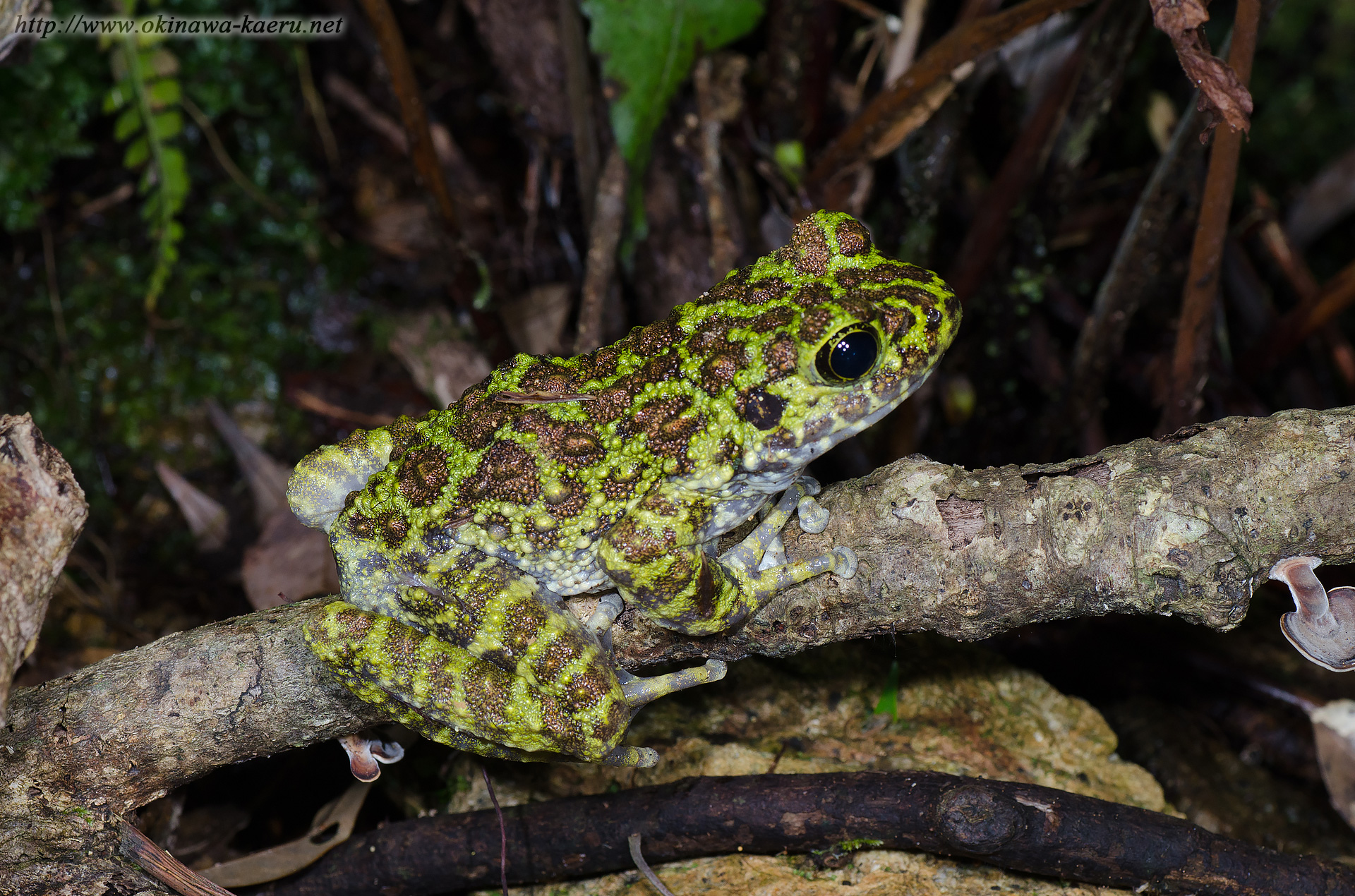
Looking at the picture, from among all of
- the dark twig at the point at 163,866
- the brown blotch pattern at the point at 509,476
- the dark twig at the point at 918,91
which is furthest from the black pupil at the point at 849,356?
the dark twig at the point at 163,866

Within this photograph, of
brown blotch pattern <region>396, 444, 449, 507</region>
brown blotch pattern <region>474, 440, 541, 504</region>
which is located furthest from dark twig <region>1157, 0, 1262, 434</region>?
brown blotch pattern <region>396, 444, 449, 507</region>

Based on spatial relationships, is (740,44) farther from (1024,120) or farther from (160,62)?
(160,62)

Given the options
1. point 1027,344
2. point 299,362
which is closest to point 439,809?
point 299,362

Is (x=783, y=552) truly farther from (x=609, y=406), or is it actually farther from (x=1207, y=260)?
(x=1207, y=260)

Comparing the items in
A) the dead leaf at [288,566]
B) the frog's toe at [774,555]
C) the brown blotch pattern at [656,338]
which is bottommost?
the dead leaf at [288,566]

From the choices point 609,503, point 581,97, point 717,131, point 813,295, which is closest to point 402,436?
point 609,503

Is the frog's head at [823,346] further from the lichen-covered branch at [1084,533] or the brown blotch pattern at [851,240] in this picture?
the lichen-covered branch at [1084,533]
